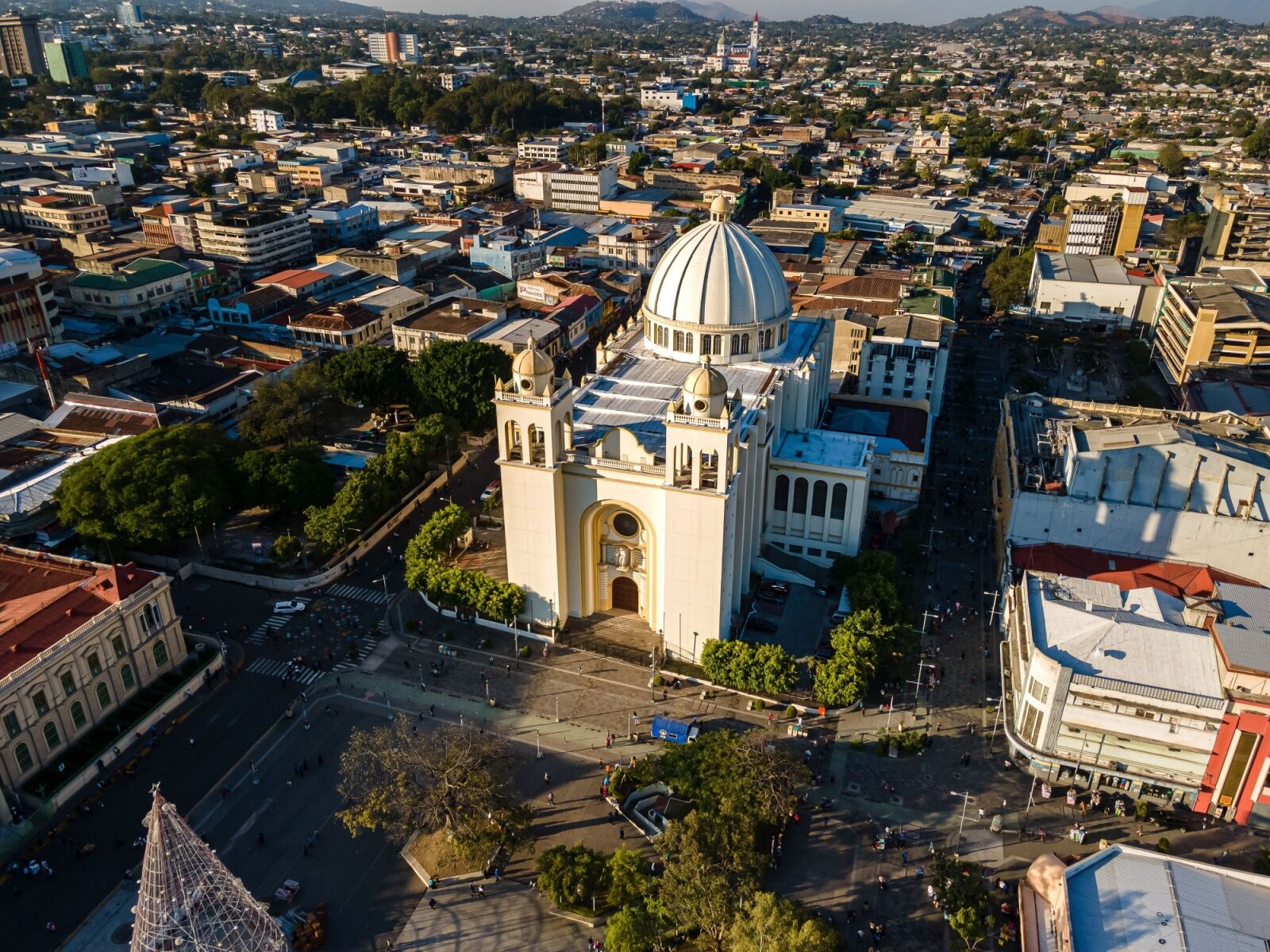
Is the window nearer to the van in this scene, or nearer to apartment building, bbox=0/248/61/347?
the van

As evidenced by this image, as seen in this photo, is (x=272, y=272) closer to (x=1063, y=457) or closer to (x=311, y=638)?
(x=311, y=638)

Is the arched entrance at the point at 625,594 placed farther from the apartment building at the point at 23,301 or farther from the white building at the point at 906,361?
the apartment building at the point at 23,301

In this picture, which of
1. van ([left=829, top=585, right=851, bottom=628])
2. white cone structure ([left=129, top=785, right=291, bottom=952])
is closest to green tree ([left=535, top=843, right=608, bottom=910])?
white cone structure ([left=129, top=785, right=291, bottom=952])

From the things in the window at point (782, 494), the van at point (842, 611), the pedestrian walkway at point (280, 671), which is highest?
the window at point (782, 494)

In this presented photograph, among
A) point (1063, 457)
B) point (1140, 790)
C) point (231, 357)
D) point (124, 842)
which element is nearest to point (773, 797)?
point (1140, 790)

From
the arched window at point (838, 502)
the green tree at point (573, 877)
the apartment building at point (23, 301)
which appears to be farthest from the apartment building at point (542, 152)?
the green tree at point (573, 877)

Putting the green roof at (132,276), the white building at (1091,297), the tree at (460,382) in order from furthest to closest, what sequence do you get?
the white building at (1091,297) → the green roof at (132,276) → the tree at (460,382)

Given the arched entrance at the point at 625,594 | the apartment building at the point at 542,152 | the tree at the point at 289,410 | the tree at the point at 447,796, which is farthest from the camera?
the apartment building at the point at 542,152
